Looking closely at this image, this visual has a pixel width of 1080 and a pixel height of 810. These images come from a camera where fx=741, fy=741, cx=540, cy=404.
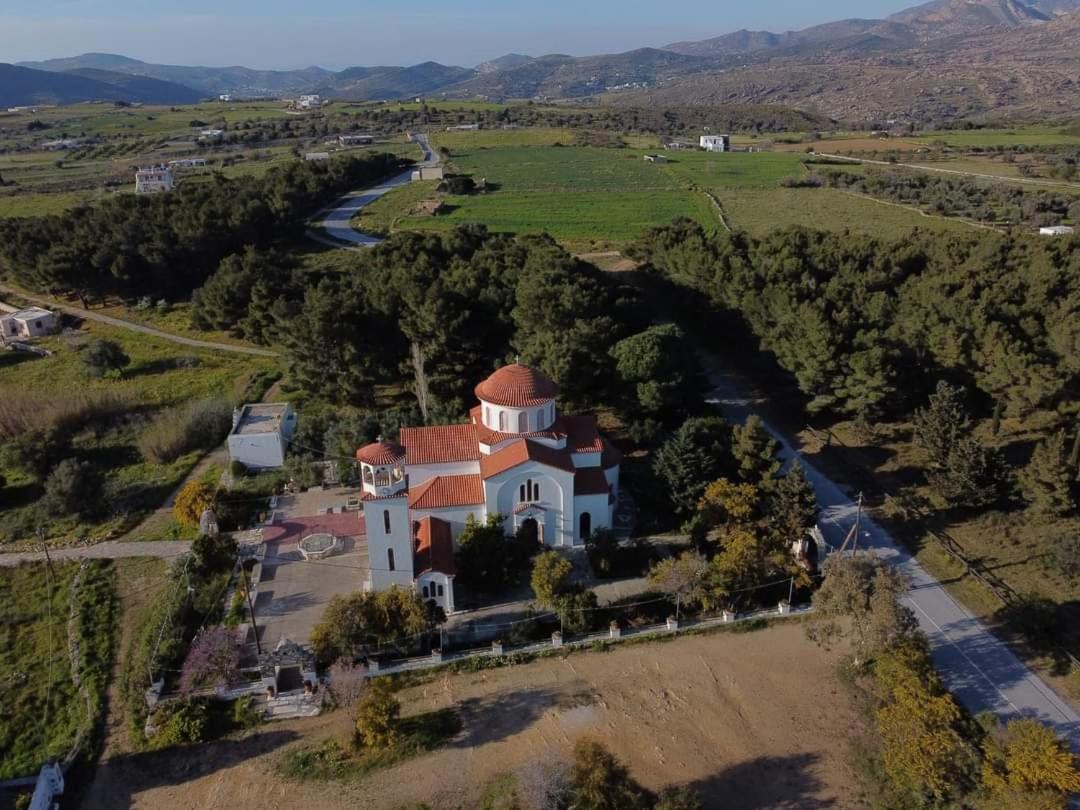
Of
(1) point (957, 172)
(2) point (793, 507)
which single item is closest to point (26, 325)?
(2) point (793, 507)

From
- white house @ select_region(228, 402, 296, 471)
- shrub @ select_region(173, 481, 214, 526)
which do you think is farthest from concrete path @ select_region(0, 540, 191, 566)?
white house @ select_region(228, 402, 296, 471)

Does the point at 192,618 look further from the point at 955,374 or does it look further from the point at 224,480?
the point at 955,374

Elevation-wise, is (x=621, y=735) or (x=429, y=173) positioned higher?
(x=429, y=173)

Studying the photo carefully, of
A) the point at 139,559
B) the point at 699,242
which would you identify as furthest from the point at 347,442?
the point at 699,242

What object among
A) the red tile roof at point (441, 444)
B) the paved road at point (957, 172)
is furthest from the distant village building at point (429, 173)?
the red tile roof at point (441, 444)

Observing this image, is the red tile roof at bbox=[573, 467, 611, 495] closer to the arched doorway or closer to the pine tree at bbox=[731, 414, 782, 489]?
the arched doorway

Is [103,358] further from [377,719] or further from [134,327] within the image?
[377,719]
